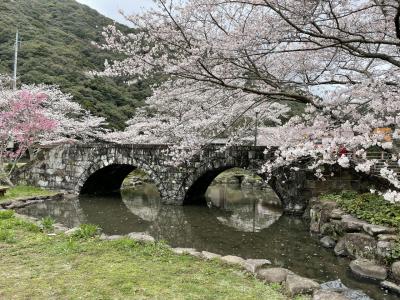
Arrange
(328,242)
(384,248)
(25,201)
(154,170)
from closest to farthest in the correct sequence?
(384,248) < (328,242) < (25,201) < (154,170)

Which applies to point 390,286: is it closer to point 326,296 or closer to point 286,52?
point 326,296

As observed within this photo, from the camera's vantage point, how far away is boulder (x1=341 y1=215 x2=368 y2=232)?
28.3 ft

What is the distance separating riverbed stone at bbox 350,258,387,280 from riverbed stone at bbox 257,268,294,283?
2.60 metres

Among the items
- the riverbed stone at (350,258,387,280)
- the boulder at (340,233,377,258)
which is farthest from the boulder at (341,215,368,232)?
the riverbed stone at (350,258,387,280)

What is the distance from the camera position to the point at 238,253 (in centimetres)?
948

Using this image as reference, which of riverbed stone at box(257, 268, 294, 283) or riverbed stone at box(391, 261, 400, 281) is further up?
riverbed stone at box(257, 268, 294, 283)

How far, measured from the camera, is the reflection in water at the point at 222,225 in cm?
882

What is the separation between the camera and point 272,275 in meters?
5.67

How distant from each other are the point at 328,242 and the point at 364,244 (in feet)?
6.18

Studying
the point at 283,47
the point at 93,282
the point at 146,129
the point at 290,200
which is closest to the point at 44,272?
the point at 93,282

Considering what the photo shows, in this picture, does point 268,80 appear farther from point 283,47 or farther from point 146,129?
point 146,129

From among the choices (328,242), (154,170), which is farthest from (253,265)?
(154,170)

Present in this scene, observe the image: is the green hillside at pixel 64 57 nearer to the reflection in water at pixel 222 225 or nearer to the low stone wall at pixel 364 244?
the reflection in water at pixel 222 225

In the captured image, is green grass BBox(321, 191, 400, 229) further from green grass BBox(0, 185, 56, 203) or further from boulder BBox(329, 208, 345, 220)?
green grass BBox(0, 185, 56, 203)
